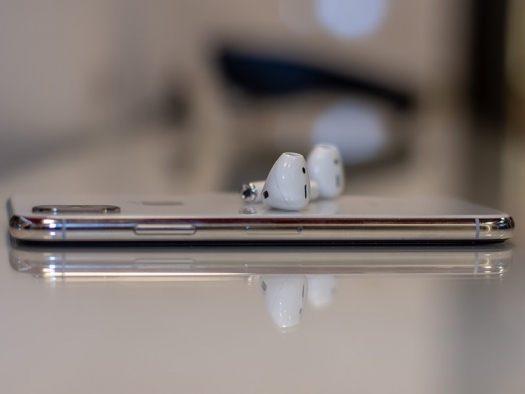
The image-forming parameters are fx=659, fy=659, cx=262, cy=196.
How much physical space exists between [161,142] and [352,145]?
17.3 inches

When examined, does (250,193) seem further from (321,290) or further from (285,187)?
(321,290)

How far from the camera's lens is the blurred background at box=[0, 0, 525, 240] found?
1.44 meters

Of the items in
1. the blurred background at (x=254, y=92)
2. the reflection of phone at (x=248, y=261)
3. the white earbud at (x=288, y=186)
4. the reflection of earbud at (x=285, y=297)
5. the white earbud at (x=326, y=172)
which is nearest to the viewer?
the reflection of earbud at (x=285, y=297)

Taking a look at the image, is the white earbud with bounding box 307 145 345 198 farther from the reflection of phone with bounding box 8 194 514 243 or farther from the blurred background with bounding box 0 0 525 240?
the blurred background with bounding box 0 0 525 240

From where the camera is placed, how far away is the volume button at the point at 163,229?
2.29ft

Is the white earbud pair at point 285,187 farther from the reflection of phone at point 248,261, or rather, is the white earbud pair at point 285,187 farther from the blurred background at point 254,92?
the blurred background at point 254,92

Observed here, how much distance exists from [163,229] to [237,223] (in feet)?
0.26

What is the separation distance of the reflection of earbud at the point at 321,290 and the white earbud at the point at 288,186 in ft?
0.49

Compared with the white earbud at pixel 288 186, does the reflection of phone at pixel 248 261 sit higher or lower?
lower

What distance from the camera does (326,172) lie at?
2.97 feet

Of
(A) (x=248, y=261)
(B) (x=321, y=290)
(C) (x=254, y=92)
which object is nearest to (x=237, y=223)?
(A) (x=248, y=261)

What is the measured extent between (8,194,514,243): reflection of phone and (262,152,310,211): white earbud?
0.01 metres

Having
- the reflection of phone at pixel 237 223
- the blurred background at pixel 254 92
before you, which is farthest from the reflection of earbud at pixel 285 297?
the blurred background at pixel 254 92

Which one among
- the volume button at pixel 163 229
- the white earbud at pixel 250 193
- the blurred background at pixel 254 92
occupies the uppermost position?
the blurred background at pixel 254 92
